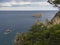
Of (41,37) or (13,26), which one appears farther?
(13,26)

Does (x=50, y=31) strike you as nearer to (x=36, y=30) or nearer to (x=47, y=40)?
(x=47, y=40)

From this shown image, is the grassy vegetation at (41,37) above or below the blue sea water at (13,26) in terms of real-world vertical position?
above

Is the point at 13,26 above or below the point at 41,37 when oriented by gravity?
below

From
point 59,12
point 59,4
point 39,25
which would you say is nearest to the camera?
point 59,4

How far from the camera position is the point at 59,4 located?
41.8 feet

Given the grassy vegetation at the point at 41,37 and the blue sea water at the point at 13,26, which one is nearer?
the grassy vegetation at the point at 41,37

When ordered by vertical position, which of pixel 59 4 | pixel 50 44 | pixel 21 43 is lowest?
pixel 21 43

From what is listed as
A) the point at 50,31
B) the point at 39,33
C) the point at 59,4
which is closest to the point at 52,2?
the point at 59,4

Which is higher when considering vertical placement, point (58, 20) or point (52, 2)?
point (52, 2)

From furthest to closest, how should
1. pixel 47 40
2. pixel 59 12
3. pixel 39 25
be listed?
pixel 39 25 < pixel 59 12 < pixel 47 40

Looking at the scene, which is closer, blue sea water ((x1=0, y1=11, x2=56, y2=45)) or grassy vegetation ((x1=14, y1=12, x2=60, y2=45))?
grassy vegetation ((x1=14, y1=12, x2=60, y2=45))

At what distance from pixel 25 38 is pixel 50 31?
2.37 m

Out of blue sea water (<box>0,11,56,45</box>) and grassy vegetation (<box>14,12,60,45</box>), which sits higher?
grassy vegetation (<box>14,12,60,45</box>)

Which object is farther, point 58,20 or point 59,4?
point 58,20
